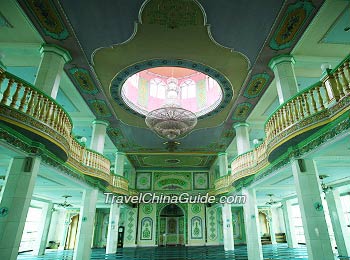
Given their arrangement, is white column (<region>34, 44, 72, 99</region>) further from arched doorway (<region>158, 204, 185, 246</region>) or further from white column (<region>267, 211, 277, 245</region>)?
white column (<region>267, 211, 277, 245</region>)

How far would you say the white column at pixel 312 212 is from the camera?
538 cm

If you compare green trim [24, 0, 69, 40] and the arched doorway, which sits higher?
green trim [24, 0, 69, 40]

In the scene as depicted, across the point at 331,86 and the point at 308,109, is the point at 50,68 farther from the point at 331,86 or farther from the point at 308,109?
the point at 331,86

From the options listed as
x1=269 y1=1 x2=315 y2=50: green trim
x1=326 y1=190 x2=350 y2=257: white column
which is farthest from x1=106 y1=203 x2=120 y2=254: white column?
x1=269 y1=1 x2=315 y2=50: green trim

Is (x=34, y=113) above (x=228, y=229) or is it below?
above

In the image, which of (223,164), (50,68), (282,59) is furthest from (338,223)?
(50,68)

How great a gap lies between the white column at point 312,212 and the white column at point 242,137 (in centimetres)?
497

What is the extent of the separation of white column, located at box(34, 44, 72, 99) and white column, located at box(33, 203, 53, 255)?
9.60m

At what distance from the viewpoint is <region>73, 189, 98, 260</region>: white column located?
8.85 m

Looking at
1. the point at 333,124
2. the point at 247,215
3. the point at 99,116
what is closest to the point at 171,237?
the point at 247,215

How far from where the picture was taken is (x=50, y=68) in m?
6.63

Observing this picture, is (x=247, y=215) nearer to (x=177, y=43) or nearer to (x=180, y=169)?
(x=177, y=43)

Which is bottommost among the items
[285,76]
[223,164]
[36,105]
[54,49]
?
[36,105]

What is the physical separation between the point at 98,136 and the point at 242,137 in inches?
272
